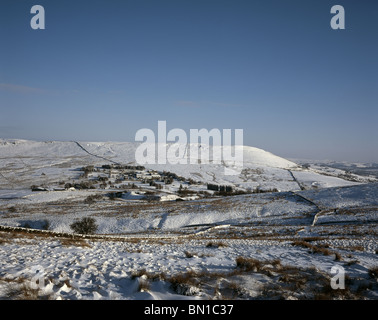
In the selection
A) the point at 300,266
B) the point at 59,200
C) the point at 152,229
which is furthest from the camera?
the point at 59,200

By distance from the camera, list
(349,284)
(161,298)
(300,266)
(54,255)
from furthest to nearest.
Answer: (54,255)
(300,266)
(349,284)
(161,298)

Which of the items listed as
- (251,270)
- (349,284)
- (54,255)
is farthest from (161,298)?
(54,255)

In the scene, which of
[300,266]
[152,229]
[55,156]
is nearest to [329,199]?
[152,229]

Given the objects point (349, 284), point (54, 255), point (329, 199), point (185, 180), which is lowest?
point (185, 180)
